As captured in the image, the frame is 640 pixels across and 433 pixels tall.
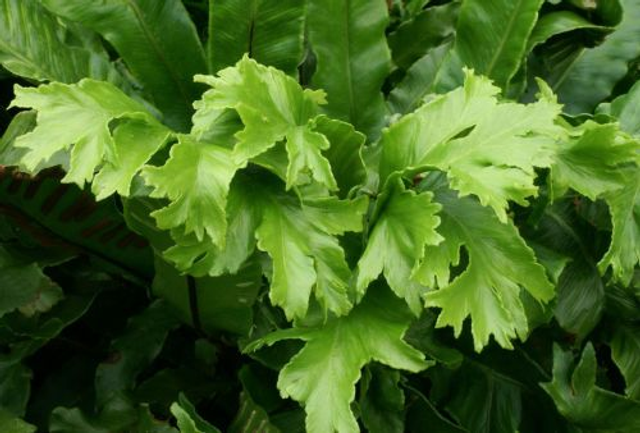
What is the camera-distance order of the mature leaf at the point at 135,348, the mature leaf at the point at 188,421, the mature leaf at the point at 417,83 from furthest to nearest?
the mature leaf at the point at 417,83, the mature leaf at the point at 135,348, the mature leaf at the point at 188,421

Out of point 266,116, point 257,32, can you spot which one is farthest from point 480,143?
point 257,32

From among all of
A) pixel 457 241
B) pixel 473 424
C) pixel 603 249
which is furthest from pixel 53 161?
pixel 603 249

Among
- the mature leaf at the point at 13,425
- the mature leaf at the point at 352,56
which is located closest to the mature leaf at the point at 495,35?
the mature leaf at the point at 352,56

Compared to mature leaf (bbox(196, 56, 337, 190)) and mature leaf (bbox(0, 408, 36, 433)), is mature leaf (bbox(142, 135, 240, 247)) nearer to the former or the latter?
mature leaf (bbox(196, 56, 337, 190))

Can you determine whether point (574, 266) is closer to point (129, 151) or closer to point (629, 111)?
point (629, 111)

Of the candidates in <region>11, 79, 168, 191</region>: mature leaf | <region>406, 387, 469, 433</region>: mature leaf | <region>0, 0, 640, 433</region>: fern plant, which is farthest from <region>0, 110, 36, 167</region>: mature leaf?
<region>406, 387, 469, 433</region>: mature leaf

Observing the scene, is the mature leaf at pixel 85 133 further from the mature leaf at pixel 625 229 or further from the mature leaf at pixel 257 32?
the mature leaf at pixel 625 229
